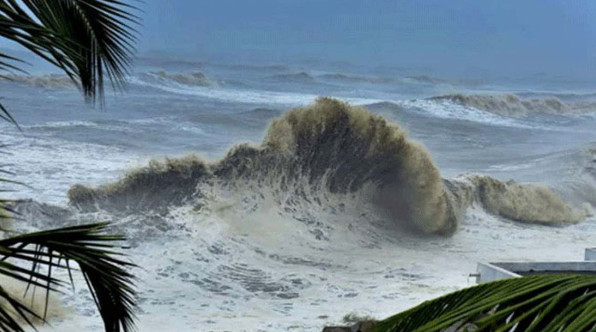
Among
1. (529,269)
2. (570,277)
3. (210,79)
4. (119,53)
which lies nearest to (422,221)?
(529,269)

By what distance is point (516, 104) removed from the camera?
43500mm

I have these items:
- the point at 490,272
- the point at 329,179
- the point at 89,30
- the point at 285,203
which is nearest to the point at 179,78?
the point at 329,179

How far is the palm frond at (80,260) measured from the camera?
5.16 ft

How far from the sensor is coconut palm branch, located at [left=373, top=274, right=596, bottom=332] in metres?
0.99

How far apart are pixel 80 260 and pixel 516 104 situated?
142 feet

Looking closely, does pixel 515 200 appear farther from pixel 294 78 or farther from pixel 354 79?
pixel 354 79

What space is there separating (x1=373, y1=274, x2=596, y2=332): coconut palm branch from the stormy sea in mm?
9823

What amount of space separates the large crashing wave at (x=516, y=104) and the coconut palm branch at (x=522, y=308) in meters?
40.7

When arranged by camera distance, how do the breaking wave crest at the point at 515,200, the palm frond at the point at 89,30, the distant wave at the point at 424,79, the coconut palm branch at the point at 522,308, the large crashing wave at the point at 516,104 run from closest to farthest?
the coconut palm branch at the point at 522,308 < the palm frond at the point at 89,30 < the breaking wave crest at the point at 515,200 < the large crashing wave at the point at 516,104 < the distant wave at the point at 424,79

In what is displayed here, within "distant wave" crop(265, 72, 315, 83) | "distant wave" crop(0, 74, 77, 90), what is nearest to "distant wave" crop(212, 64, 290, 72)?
"distant wave" crop(265, 72, 315, 83)

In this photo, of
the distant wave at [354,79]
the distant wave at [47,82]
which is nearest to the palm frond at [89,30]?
the distant wave at [47,82]

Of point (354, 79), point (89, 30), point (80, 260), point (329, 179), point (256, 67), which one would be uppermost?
point (256, 67)

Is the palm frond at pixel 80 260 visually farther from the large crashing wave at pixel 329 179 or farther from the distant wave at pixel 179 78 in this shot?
the distant wave at pixel 179 78


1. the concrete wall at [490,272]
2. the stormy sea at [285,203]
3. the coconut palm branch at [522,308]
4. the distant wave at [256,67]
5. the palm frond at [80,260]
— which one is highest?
the distant wave at [256,67]
